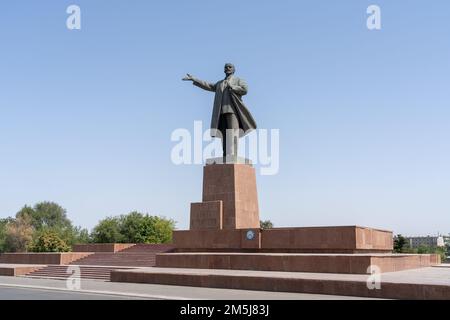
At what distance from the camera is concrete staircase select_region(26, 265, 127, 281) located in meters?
16.3

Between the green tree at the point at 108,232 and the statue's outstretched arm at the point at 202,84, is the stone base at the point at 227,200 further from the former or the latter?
the green tree at the point at 108,232

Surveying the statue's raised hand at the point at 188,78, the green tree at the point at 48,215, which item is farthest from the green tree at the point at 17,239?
the statue's raised hand at the point at 188,78

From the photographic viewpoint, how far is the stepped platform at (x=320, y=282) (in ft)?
29.4

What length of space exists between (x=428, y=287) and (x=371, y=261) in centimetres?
301

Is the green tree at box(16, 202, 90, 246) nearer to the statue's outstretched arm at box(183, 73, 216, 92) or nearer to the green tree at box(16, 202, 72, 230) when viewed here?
the green tree at box(16, 202, 72, 230)

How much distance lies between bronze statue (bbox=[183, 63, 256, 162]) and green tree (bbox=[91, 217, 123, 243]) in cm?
2374

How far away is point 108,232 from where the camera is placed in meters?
41.5

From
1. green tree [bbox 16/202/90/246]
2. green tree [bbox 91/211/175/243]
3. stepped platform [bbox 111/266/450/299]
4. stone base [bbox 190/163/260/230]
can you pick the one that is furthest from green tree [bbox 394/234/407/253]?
green tree [bbox 16/202/90/246]

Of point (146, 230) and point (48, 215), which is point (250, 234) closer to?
point (146, 230)

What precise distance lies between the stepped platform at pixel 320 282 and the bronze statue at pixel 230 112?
7.04 meters

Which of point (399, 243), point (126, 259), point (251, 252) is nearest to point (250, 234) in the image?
point (251, 252)

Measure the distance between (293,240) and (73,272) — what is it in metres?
8.16

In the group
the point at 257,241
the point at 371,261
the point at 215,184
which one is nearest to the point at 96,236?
the point at 215,184
